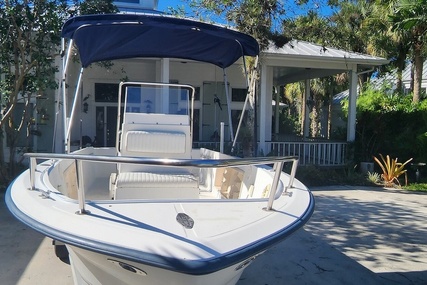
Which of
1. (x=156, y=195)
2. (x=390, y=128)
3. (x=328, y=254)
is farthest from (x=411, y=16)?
(x=156, y=195)

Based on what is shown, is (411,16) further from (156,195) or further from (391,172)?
(156,195)

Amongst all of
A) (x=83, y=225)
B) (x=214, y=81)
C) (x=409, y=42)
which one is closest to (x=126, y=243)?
(x=83, y=225)

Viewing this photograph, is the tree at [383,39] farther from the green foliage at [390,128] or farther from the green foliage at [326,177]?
the green foliage at [326,177]

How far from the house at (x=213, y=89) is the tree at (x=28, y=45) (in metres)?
1.47

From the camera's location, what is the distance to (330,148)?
12516 mm

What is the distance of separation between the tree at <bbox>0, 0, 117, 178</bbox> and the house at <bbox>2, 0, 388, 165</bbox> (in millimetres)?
1466

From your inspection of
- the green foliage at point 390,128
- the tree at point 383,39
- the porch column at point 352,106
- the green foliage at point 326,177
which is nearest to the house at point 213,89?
the porch column at point 352,106

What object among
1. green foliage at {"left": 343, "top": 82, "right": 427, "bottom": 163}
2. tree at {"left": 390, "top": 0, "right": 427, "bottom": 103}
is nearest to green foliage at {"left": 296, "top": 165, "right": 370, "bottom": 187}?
green foliage at {"left": 343, "top": 82, "right": 427, "bottom": 163}

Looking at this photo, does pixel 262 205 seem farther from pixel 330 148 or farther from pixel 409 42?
pixel 409 42

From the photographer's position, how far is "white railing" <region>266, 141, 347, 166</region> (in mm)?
12352

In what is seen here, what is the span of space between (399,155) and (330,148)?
1.98 meters

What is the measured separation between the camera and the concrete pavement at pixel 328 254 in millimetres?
4516

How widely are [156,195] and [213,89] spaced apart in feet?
34.3

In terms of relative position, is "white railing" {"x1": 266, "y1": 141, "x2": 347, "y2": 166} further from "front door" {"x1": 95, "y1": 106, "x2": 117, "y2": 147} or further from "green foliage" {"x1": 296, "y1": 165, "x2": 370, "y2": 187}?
"front door" {"x1": 95, "y1": 106, "x2": 117, "y2": 147}
